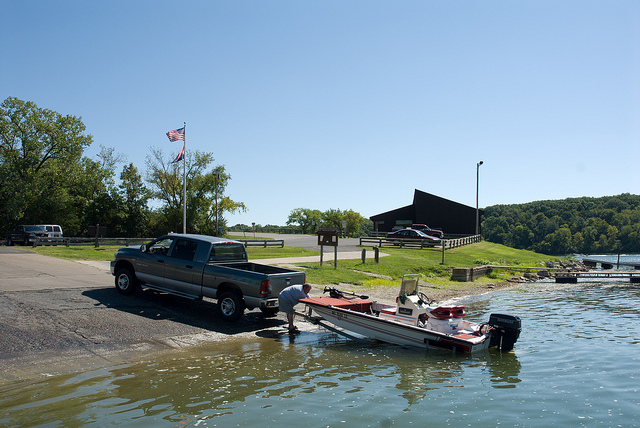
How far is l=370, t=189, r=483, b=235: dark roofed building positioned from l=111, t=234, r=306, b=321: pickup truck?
49345 mm

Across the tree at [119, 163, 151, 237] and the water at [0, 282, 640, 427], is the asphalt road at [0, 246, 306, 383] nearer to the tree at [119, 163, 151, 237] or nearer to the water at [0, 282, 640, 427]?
the water at [0, 282, 640, 427]

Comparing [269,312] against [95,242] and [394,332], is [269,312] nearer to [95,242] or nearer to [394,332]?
[394,332]

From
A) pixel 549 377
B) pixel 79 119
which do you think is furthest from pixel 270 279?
pixel 79 119

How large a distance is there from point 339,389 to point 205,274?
5.64m

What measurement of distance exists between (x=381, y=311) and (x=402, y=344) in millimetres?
1367

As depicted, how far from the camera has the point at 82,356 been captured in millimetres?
8781

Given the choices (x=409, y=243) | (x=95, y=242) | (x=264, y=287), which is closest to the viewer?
(x=264, y=287)

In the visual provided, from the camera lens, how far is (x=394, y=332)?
11008mm

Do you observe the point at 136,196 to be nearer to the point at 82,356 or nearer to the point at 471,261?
the point at 471,261

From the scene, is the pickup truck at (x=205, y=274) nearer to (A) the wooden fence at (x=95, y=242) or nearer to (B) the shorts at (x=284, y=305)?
(B) the shorts at (x=284, y=305)

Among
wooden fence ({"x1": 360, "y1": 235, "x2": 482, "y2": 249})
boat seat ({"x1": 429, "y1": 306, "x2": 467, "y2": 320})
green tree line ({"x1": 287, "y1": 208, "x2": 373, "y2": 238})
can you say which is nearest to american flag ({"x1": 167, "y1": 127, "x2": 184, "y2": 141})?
wooden fence ({"x1": 360, "y1": 235, "x2": 482, "y2": 249})

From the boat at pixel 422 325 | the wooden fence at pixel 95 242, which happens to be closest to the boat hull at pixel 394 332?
the boat at pixel 422 325

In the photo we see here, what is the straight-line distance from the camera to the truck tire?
532 inches

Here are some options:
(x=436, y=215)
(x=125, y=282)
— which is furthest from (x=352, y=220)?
(x=125, y=282)
